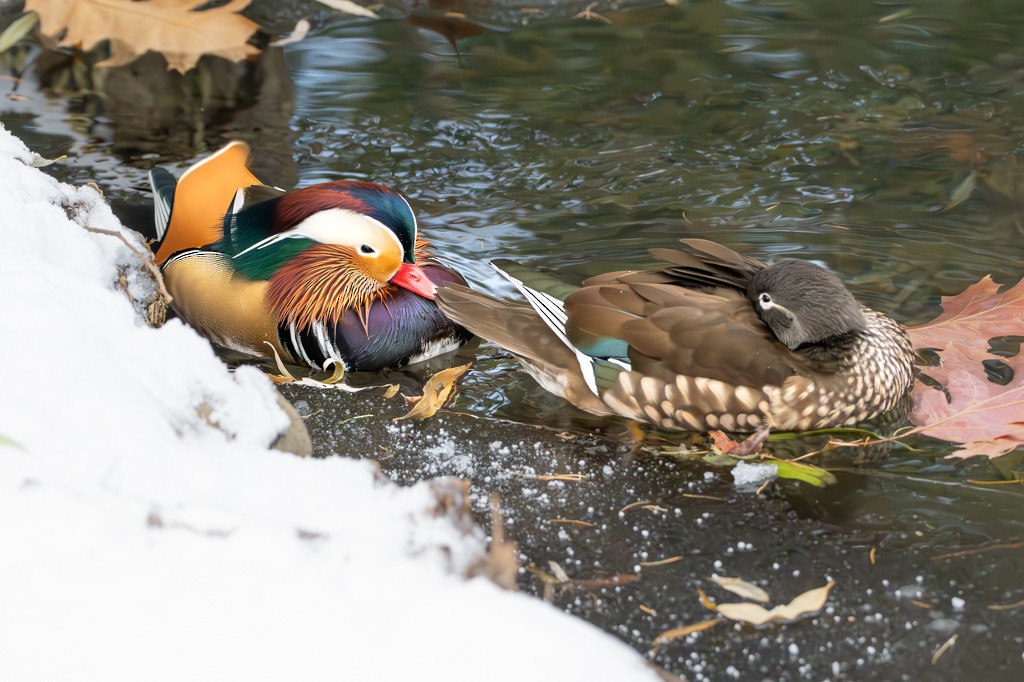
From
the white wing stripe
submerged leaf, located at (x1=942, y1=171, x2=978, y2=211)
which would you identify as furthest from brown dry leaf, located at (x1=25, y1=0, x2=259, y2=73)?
submerged leaf, located at (x1=942, y1=171, x2=978, y2=211)

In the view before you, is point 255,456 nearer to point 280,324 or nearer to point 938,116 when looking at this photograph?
point 280,324

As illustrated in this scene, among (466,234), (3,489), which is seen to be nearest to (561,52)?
(466,234)

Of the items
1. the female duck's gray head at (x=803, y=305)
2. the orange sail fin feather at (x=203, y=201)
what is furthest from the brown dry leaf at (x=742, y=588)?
Result: the orange sail fin feather at (x=203, y=201)

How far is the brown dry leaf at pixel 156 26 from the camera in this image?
19.6 ft

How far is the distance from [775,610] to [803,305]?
105cm

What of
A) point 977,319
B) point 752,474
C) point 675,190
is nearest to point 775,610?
point 752,474

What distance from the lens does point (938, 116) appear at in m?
5.41

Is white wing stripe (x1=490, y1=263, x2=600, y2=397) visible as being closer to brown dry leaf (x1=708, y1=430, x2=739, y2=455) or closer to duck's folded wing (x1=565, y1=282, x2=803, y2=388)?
duck's folded wing (x1=565, y1=282, x2=803, y2=388)

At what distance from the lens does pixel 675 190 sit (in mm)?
4895

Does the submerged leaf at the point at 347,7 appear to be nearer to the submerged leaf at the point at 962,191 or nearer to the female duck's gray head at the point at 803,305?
the submerged leaf at the point at 962,191

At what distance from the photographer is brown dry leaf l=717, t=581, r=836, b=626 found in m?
2.46

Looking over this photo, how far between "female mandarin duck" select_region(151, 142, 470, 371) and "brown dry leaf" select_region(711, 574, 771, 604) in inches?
64.1

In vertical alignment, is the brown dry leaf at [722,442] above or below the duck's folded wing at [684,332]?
below

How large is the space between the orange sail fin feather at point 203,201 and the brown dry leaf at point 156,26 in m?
2.16
